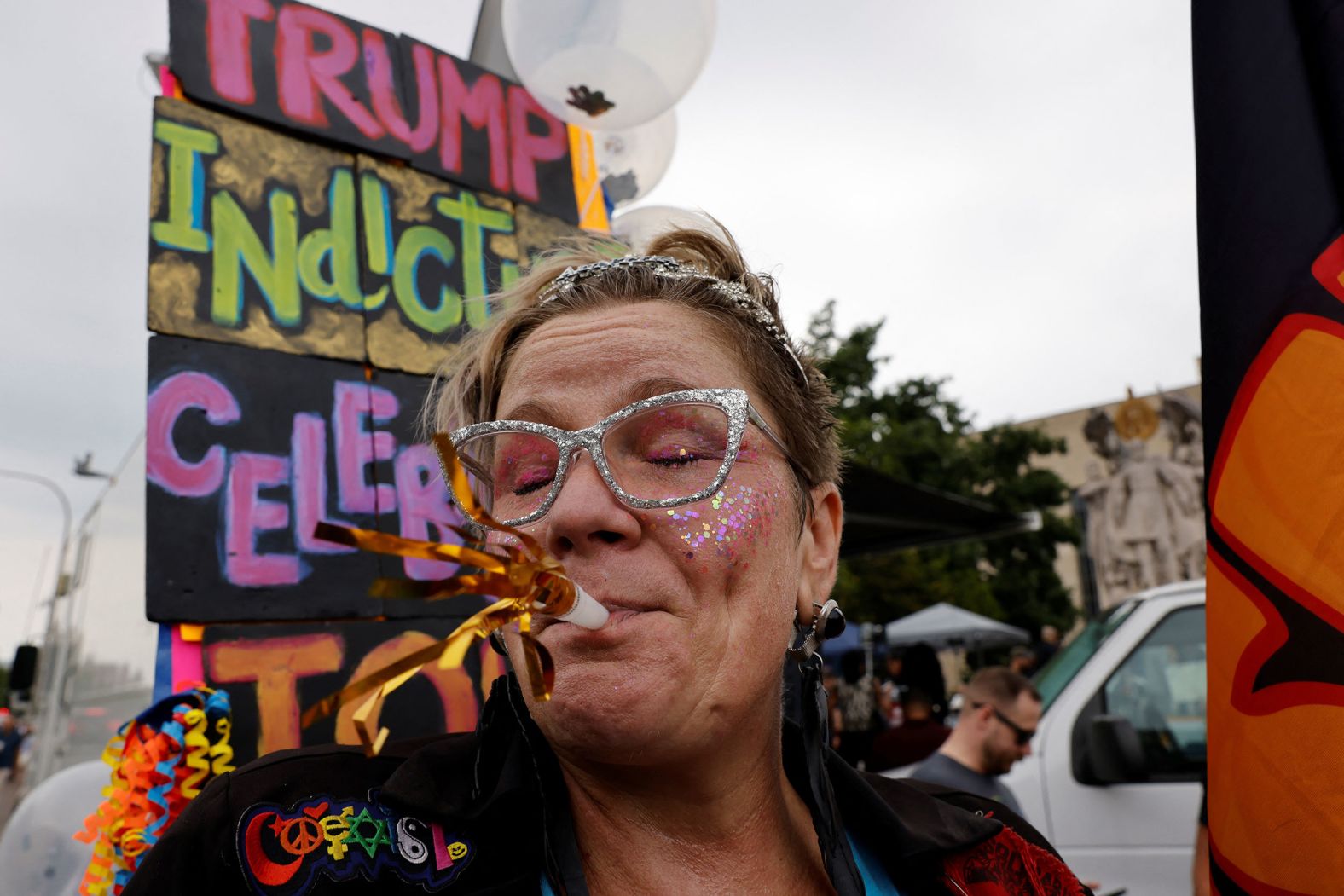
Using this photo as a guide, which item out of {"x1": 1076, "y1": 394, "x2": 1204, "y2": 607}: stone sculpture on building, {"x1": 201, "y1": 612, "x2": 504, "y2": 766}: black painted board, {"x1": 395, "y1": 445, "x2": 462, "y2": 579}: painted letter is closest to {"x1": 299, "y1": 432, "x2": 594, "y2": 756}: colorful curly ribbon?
{"x1": 201, "y1": 612, "x2": 504, "y2": 766}: black painted board

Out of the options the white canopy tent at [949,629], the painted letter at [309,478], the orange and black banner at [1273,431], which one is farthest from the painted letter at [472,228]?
the white canopy tent at [949,629]

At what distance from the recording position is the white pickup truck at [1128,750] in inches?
140

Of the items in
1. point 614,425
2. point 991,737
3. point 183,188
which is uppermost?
point 183,188

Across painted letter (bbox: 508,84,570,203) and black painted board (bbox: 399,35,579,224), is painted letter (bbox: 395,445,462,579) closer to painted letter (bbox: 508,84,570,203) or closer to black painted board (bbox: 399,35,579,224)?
black painted board (bbox: 399,35,579,224)

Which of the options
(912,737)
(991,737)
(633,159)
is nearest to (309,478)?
(633,159)

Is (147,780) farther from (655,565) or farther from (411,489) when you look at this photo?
(655,565)

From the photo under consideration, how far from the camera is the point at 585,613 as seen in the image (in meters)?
1.07

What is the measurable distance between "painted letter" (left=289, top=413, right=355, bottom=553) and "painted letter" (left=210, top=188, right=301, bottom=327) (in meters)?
0.30

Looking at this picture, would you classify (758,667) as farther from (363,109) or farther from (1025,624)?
(1025,624)

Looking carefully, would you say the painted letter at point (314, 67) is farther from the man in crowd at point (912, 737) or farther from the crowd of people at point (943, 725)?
the man in crowd at point (912, 737)

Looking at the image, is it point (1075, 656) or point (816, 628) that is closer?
point (816, 628)

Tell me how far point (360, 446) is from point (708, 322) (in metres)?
1.48

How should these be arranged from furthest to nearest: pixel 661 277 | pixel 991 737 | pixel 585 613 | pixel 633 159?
pixel 633 159 < pixel 991 737 < pixel 661 277 < pixel 585 613

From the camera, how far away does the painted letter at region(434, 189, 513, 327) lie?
3043mm
